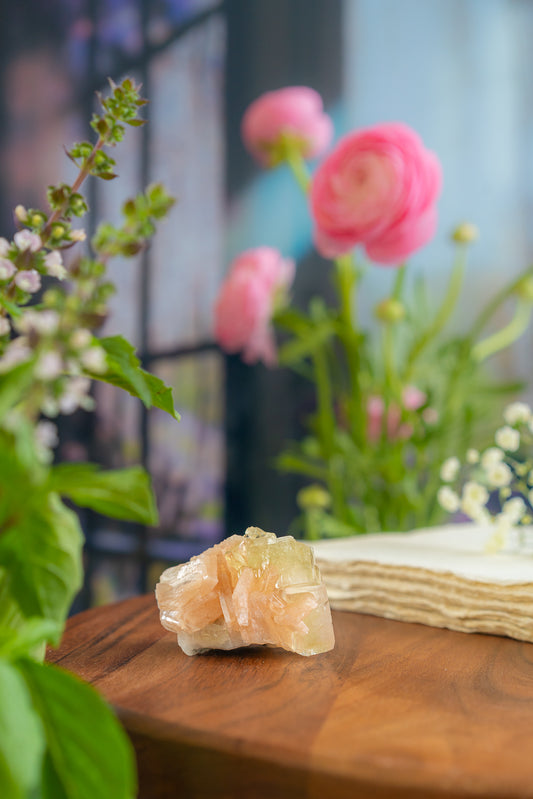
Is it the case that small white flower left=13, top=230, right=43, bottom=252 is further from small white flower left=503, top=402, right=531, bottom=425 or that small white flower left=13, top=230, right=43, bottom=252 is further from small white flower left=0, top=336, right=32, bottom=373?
small white flower left=503, top=402, right=531, bottom=425

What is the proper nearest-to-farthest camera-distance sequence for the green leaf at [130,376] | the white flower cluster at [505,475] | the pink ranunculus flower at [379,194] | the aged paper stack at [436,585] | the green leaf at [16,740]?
1. the green leaf at [16,740]
2. the green leaf at [130,376]
3. the aged paper stack at [436,585]
4. the white flower cluster at [505,475]
5. the pink ranunculus flower at [379,194]

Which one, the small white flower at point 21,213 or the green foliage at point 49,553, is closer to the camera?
the green foliage at point 49,553

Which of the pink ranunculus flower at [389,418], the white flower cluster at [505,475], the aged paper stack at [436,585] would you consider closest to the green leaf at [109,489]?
the aged paper stack at [436,585]

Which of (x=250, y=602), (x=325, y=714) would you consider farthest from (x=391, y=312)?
(x=325, y=714)

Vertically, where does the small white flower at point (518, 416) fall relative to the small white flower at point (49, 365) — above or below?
below

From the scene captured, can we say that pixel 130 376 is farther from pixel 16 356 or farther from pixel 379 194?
pixel 379 194

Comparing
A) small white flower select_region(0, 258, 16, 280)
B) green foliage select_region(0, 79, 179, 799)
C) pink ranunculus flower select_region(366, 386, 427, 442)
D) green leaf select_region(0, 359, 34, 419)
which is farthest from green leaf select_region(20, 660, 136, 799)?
pink ranunculus flower select_region(366, 386, 427, 442)

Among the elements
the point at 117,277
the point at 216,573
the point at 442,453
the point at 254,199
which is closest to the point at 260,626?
the point at 216,573

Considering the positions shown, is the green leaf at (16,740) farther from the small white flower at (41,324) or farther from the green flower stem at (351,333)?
the green flower stem at (351,333)
